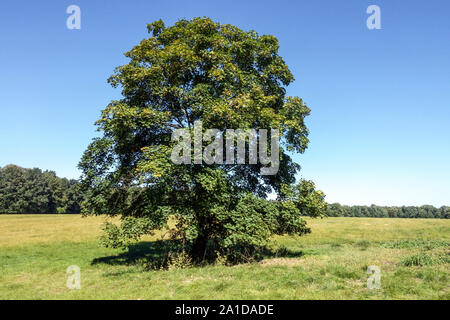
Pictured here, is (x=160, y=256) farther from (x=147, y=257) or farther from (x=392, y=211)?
(x=392, y=211)

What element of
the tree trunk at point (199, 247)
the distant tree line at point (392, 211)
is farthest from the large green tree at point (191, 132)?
the distant tree line at point (392, 211)

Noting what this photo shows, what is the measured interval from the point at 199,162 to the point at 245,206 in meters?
4.18

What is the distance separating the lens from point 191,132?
50.5ft

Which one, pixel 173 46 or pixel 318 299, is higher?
pixel 173 46

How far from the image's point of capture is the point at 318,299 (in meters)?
8.94

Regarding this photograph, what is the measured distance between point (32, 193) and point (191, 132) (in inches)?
4966

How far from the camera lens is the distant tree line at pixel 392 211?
156650 mm

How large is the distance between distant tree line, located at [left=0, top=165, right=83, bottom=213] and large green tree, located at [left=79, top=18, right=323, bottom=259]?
104962 mm

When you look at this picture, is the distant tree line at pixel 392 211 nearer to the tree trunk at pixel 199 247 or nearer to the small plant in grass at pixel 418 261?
the small plant in grass at pixel 418 261

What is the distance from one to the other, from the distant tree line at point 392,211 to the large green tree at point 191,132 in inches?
5721

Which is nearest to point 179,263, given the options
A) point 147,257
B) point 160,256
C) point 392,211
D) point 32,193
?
point 160,256
